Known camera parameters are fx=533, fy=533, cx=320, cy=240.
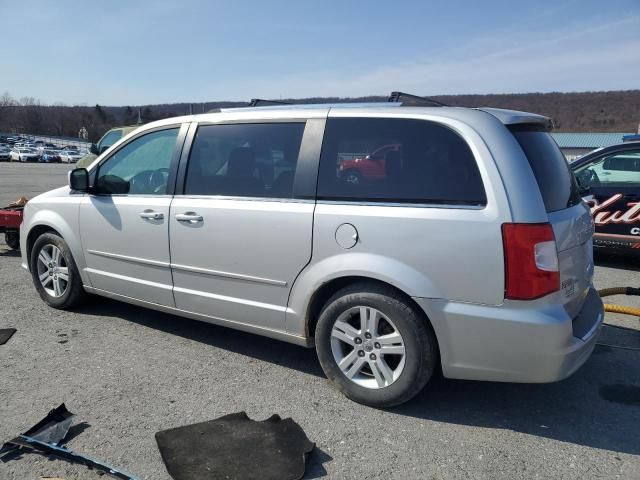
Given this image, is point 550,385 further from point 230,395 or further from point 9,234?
point 9,234

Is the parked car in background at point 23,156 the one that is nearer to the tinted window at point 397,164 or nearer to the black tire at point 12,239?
the black tire at point 12,239

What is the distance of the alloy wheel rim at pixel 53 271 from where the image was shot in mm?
4969

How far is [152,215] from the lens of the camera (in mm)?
4141

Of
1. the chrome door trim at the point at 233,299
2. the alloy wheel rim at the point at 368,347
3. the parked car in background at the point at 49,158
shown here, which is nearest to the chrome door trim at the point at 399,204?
the alloy wheel rim at the point at 368,347

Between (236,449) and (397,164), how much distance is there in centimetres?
186

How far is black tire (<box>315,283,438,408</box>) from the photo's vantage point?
3.10 metres

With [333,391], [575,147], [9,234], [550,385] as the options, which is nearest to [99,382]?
[333,391]

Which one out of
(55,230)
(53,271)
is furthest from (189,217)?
(53,271)

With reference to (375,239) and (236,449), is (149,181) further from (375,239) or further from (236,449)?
(236,449)

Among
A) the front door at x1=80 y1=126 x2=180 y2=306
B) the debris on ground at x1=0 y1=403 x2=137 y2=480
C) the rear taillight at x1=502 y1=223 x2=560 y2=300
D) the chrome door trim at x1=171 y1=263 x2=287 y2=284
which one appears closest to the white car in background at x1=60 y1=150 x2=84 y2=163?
the front door at x1=80 y1=126 x2=180 y2=306

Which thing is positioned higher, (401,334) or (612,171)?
(612,171)

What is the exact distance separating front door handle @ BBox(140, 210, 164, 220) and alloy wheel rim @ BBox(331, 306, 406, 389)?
167 cm

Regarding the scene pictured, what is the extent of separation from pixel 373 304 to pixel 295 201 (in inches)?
33.8

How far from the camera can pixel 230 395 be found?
347 centimetres
